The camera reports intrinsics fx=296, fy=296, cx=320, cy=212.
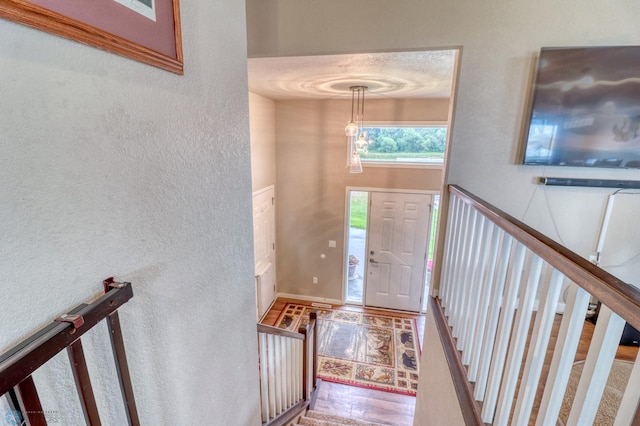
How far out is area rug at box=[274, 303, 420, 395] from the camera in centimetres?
399

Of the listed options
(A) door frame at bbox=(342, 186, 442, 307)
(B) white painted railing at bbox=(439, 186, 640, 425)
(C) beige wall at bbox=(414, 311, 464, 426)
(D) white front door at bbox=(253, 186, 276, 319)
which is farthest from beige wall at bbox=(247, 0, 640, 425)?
(A) door frame at bbox=(342, 186, 442, 307)

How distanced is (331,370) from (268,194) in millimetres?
2870

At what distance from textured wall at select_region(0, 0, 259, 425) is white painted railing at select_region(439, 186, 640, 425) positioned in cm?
111

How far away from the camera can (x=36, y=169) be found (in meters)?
0.54

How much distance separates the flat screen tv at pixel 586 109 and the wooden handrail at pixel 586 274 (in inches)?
44.2

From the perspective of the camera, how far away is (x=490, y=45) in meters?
1.80

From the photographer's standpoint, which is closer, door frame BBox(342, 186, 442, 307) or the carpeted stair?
the carpeted stair

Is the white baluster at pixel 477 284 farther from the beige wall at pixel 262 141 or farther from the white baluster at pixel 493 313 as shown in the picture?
the beige wall at pixel 262 141

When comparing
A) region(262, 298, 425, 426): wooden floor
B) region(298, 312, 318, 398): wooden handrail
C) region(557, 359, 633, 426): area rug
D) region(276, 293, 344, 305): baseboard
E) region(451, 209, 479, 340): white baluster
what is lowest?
region(262, 298, 425, 426): wooden floor

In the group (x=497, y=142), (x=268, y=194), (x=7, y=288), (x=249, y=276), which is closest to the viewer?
(x=7, y=288)

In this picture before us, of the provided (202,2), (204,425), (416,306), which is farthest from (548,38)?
(416,306)

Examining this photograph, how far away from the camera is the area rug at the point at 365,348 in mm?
3986

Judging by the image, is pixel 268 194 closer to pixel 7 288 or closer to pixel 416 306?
pixel 416 306

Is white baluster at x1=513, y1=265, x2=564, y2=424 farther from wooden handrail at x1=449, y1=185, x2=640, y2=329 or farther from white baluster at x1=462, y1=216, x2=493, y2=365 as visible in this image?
white baluster at x1=462, y1=216, x2=493, y2=365
